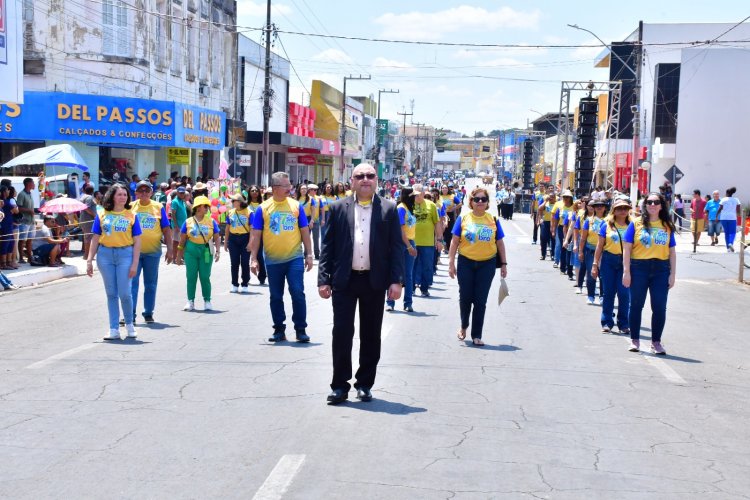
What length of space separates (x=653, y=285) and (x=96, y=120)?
25.5 m

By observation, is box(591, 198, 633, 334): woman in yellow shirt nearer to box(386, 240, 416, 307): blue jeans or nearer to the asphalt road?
the asphalt road

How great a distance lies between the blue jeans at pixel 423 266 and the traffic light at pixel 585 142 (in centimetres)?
2552

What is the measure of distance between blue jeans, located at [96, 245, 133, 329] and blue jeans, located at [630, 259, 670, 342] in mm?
5624

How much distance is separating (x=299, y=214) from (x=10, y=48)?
13152 millimetres

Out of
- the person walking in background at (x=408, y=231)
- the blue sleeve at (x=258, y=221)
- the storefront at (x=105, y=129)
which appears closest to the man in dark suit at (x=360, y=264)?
the blue sleeve at (x=258, y=221)

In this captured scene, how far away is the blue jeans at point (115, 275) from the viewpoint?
11102 mm

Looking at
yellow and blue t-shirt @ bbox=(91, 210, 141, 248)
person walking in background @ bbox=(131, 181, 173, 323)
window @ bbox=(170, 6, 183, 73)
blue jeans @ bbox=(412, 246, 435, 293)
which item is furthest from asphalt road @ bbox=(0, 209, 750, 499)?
window @ bbox=(170, 6, 183, 73)

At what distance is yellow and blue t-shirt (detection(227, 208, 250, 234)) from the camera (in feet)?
53.4

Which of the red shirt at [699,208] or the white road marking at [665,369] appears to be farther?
the red shirt at [699,208]

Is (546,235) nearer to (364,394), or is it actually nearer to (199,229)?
(199,229)

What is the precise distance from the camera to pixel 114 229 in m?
11.0

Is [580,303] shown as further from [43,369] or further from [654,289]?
[43,369]

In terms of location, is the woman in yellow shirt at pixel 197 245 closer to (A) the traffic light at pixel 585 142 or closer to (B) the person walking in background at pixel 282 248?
(B) the person walking in background at pixel 282 248

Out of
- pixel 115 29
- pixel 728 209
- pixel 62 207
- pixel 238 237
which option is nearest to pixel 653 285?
pixel 238 237
